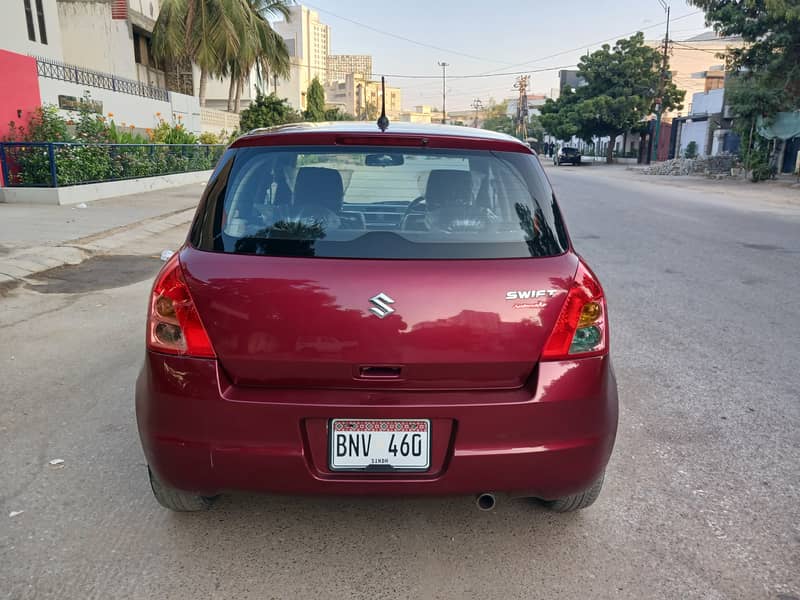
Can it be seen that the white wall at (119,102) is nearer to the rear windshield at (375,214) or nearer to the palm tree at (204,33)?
the palm tree at (204,33)

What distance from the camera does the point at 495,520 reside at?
114 inches

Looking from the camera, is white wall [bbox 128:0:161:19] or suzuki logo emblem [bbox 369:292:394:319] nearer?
suzuki logo emblem [bbox 369:292:394:319]

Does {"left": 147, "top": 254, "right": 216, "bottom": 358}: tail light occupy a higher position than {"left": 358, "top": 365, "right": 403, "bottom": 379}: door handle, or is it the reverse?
{"left": 147, "top": 254, "right": 216, "bottom": 358}: tail light

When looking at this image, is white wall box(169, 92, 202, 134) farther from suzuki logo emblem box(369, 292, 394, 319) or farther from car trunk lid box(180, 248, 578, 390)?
suzuki logo emblem box(369, 292, 394, 319)

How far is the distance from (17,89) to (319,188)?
1518cm

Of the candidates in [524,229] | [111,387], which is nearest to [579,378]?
[524,229]

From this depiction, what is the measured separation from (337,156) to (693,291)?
5935 millimetres

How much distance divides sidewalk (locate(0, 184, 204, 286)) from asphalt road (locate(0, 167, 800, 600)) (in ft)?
12.5

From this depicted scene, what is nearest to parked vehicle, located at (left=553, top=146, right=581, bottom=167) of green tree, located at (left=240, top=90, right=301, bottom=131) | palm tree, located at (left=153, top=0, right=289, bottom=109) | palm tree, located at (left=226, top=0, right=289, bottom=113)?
palm tree, located at (left=226, top=0, right=289, bottom=113)

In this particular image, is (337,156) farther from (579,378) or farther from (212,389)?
(579,378)

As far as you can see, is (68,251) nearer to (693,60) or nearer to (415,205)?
(415,205)

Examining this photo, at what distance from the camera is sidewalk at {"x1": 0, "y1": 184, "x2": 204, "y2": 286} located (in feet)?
28.7

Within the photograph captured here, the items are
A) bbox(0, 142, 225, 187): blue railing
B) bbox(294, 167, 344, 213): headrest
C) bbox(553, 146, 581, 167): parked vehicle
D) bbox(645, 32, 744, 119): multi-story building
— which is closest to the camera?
bbox(294, 167, 344, 213): headrest

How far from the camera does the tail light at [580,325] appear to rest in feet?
7.89
